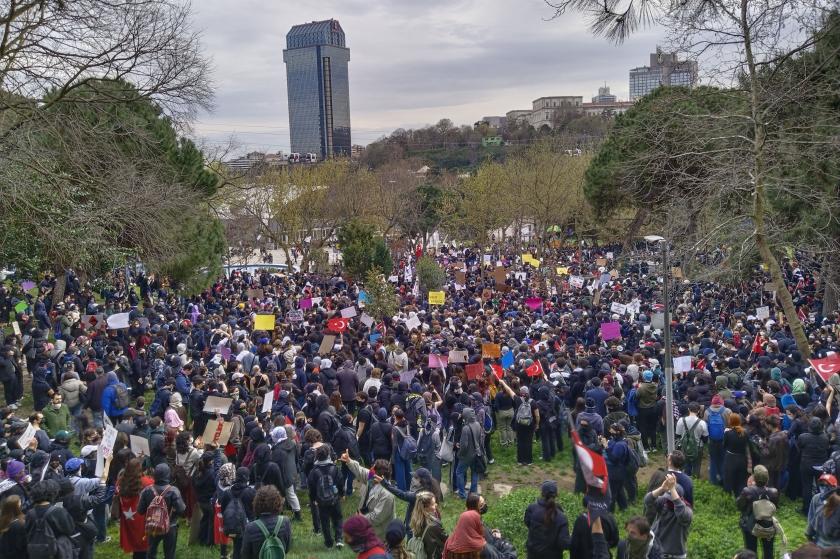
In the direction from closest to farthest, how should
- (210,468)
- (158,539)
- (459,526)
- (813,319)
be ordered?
1. (459,526)
2. (158,539)
3. (210,468)
4. (813,319)

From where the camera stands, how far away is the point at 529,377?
44.0 ft

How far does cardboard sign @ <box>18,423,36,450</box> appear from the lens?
894 centimetres

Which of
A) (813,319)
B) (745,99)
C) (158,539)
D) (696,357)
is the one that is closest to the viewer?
(158,539)

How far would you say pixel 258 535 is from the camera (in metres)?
6.70

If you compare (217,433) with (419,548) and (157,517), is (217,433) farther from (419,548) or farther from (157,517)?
(419,548)

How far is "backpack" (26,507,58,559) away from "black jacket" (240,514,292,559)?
1855mm

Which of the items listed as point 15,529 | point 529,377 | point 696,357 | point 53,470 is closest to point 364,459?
point 529,377

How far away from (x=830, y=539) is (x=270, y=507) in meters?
5.42

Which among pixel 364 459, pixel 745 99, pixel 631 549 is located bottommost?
pixel 364 459

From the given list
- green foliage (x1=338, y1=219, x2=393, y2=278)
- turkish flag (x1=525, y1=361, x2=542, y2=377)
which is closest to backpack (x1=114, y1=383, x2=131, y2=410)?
turkish flag (x1=525, y1=361, x2=542, y2=377)

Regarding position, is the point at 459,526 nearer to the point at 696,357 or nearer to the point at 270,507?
the point at 270,507

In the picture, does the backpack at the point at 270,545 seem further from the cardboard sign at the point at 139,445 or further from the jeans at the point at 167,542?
the cardboard sign at the point at 139,445

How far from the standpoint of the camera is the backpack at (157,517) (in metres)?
7.52

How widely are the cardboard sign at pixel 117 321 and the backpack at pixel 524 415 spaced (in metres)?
10.0
